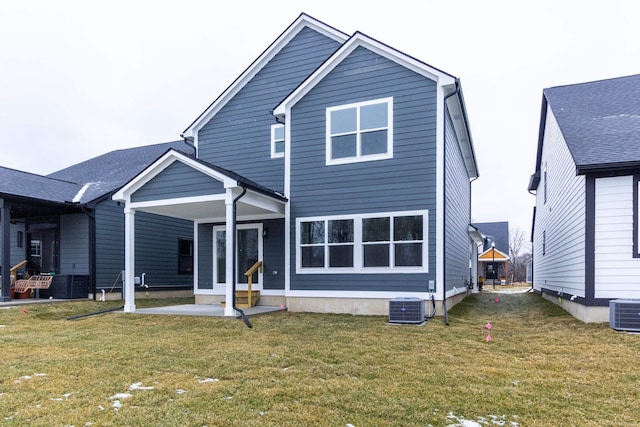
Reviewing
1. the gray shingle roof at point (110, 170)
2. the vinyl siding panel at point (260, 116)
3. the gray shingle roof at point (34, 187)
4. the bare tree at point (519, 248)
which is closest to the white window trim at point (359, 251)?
the vinyl siding panel at point (260, 116)

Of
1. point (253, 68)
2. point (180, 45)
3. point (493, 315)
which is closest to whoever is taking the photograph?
point (493, 315)

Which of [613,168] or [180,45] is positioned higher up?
[180,45]

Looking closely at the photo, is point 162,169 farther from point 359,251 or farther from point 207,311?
point 359,251

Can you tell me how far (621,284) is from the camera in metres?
7.30

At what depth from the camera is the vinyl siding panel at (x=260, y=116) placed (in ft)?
35.9

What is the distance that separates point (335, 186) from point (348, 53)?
125 inches

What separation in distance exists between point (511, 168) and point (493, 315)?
121 ft

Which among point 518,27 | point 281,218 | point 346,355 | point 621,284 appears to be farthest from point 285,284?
point 518,27

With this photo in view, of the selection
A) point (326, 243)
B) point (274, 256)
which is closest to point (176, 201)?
point (274, 256)

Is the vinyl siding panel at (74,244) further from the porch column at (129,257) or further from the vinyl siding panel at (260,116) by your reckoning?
the vinyl siding panel at (260,116)

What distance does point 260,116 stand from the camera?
11.3 m

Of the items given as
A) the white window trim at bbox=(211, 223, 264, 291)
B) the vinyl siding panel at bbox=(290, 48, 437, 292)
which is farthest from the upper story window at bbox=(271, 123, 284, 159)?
the white window trim at bbox=(211, 223, 264, 291)

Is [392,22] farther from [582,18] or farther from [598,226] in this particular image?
[598,226]

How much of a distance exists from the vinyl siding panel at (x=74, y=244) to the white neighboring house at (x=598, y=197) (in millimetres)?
13688
